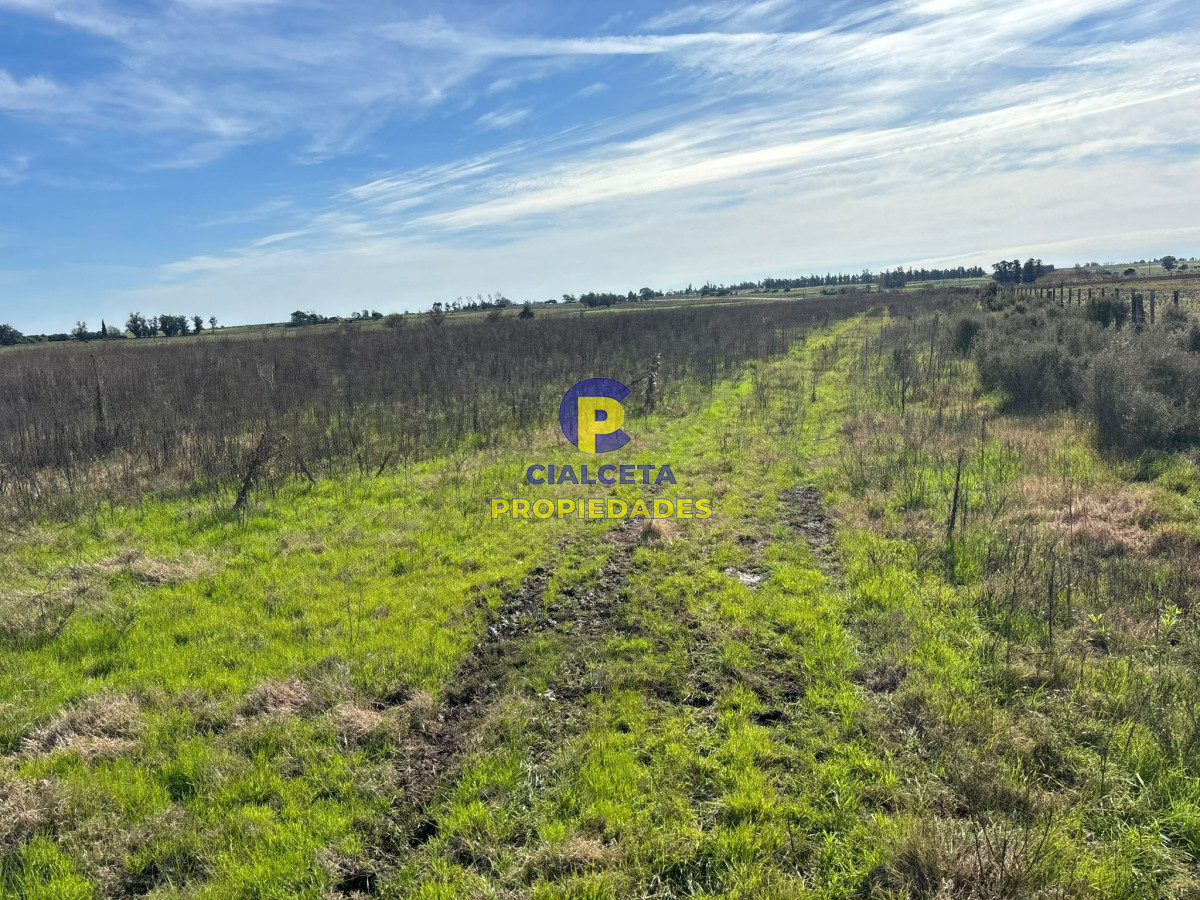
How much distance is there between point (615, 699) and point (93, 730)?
143 inches

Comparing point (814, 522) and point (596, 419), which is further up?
point (596, 419)

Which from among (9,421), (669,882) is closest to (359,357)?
(9,421)

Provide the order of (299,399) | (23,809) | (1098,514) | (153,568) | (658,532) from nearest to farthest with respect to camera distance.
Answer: (23,809) < (153,568) < (1098,514) < (658,532) < (299,399)

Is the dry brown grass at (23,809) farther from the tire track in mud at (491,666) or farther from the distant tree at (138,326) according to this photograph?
the distant tree at (138,326)

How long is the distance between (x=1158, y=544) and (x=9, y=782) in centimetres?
1013

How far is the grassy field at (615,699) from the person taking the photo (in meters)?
3.04

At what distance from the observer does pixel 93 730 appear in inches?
157

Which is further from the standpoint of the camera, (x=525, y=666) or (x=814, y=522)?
(x=814, y=522)

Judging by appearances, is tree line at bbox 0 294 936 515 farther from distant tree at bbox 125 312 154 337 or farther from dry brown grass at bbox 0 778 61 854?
distant tree at bbox 125 312 154 337

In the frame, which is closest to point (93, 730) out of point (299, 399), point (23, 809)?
point (23, 809)

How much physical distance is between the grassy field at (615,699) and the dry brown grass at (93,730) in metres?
0.02

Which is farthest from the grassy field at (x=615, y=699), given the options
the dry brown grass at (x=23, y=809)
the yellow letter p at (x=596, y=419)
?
the yellow letter p at (x=596, y=419)

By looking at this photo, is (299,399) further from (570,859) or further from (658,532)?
(570,859)

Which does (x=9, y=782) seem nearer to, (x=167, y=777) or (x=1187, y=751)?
(x=167, y=777)
